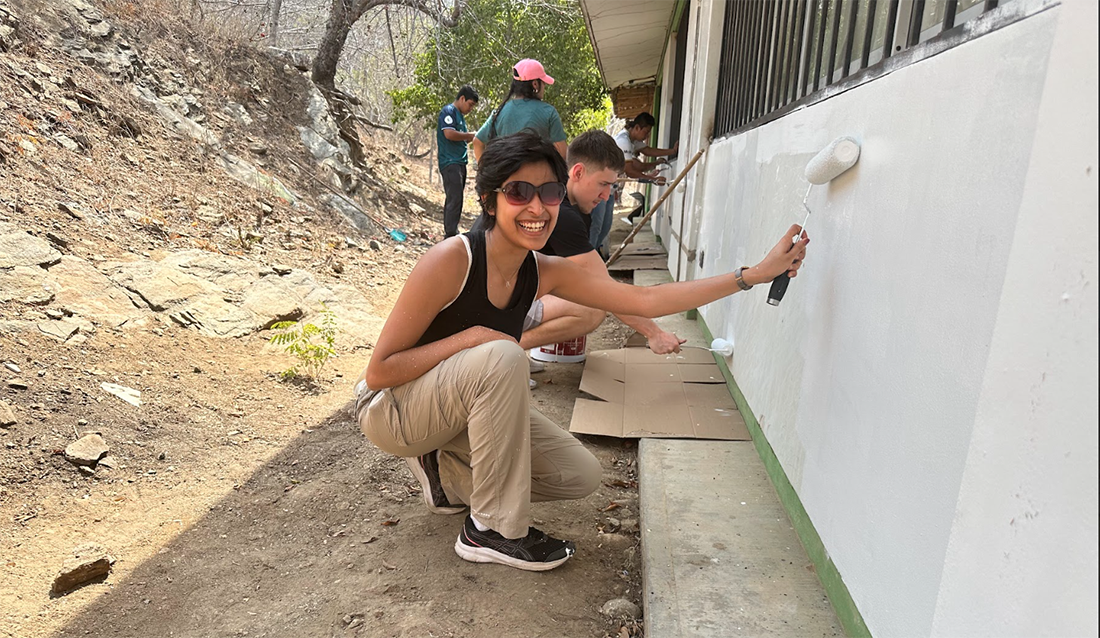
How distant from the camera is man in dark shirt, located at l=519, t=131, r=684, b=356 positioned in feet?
9.83

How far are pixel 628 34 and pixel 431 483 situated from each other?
8.70 m

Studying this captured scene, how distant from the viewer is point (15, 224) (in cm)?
423

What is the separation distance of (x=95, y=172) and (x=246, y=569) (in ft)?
15.1

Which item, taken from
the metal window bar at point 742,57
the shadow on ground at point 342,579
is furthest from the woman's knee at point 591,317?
the metal window bar at point 742,57

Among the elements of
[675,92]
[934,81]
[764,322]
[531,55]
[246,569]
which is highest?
[531,55]

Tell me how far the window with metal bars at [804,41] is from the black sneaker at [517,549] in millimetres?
1672

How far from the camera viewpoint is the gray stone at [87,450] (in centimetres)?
280

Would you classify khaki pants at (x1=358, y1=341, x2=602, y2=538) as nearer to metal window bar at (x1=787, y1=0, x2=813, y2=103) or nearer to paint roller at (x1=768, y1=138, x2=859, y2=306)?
paint roller at (x1=768, y1=138, x2=859, y2=306)

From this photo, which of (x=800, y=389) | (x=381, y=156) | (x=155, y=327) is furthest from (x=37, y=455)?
(x=381, y=156)

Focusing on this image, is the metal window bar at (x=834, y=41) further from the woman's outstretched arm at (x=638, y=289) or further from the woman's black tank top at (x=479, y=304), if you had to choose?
the woman's black tank top at (x=479, y=304)

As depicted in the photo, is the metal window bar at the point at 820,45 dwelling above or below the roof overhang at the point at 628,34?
below

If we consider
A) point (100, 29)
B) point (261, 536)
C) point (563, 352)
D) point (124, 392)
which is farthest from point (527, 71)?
point (100, 29)

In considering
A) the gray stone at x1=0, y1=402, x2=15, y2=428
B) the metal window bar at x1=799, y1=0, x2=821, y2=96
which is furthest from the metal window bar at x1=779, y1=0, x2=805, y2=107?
the gray stone at x1=0, y1=402, x2=15, y2=428

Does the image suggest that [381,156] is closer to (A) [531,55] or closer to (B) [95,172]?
(A) [531,55]
